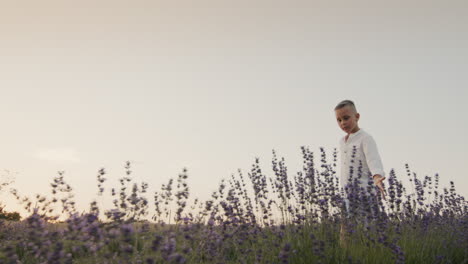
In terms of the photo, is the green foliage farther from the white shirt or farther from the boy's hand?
the boy's hand

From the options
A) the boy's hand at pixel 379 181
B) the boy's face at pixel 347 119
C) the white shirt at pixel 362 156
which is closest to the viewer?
the boy's hand at pixel 379 181

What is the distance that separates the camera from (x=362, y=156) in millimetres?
5164

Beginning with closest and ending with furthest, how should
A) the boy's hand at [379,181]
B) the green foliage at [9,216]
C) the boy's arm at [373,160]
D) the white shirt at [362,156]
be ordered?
the boy's hand at [379,181], the boy's arm at [373,160], the white shirt at [362,156], the green foliage at [9,216]

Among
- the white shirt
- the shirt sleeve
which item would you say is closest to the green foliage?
the white shirt

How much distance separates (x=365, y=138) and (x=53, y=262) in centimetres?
404

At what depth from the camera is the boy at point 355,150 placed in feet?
16.3

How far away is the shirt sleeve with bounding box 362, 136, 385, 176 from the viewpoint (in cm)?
491

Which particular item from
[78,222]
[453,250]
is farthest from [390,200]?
[78,222]

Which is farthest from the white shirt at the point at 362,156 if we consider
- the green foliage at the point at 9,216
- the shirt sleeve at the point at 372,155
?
the green foliage at the point at 9,216

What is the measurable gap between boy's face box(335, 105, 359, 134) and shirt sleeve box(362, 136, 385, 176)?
29 cm

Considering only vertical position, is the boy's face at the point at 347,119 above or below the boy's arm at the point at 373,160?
above

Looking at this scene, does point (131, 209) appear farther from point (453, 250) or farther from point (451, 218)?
point (451, 218)

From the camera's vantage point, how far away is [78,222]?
2154 mm

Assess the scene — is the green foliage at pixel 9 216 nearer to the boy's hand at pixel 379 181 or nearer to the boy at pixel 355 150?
the boy at pixel 355 150
